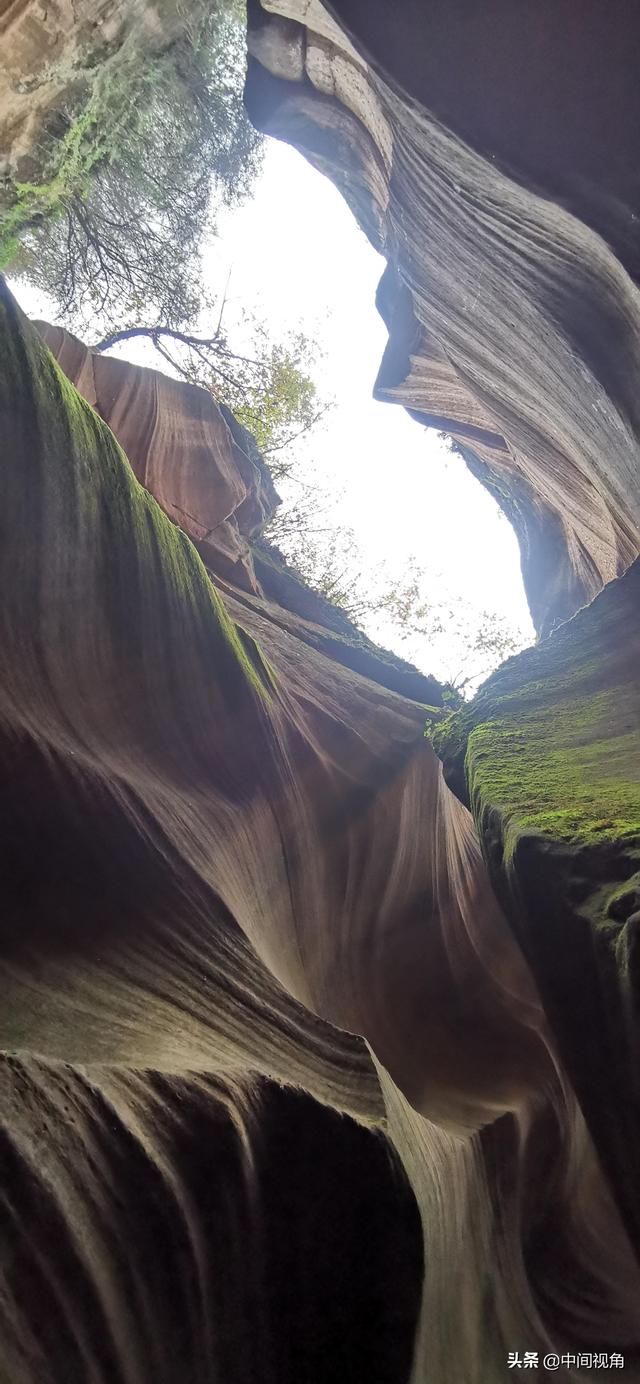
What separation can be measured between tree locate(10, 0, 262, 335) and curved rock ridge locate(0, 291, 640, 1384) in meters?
9.15

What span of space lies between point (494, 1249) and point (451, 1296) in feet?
3.40

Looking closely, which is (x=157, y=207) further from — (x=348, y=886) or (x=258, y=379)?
(x=348, y=886)

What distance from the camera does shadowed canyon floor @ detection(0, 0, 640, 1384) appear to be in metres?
2.06

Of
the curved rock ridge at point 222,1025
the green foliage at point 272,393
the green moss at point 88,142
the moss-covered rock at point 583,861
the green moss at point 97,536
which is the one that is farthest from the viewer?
the green foliage at point 272,393

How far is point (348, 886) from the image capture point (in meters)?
5.86

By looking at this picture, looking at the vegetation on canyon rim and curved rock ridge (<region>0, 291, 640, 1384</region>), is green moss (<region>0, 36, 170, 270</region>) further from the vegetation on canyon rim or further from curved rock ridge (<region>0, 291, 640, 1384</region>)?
curved rock ridge (<region>0, 291, 640, 1384</region>)

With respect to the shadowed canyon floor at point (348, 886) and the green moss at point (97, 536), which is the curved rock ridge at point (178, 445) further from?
the green moss at point (97, 536)

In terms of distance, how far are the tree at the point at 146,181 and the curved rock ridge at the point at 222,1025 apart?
9.15m

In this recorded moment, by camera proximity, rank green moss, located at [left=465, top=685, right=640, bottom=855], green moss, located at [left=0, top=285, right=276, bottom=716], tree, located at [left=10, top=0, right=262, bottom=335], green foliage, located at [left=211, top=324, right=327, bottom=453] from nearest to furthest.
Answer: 1. green moss, located at [left=465, top=685, right=640, bottom=855]
2. green moss, located at [left=0, top=285, right=276, bottom=716]
3. tree, located at [left=10, top=0, right=262, bottom=335]
4. green foliage, located at [left=211, top=324, right=327, bottom=453]

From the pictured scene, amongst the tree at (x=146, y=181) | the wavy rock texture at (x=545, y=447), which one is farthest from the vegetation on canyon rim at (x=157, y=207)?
the wavy rock texture at (x=545, y=447)

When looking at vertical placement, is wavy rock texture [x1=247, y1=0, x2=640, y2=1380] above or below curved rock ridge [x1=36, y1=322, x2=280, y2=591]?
below

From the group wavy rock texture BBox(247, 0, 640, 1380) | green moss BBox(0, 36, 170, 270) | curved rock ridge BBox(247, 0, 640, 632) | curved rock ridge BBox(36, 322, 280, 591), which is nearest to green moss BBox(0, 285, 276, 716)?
wavy rock texture BBox(247, 0, 640, 1380)

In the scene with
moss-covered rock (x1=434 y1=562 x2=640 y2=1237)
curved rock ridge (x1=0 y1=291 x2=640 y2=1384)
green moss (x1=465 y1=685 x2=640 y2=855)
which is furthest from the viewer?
green moss (x1=465 y1=685 x2=640 y2=855)

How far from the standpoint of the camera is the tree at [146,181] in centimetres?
983
